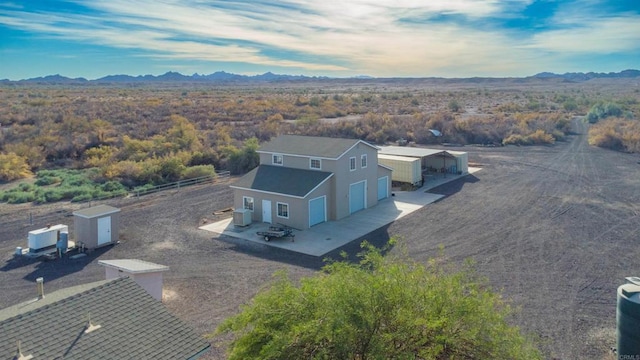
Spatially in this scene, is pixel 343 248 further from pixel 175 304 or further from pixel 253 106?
pixel 253 106

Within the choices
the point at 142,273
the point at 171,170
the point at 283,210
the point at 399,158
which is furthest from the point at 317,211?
the point at 171,170

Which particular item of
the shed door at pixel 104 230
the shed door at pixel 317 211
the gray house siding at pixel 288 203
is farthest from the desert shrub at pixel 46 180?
the shed door at pixel 317 211

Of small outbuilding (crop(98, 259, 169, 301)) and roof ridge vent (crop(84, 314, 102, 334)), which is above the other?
roof ridge vent (crop(84, 314, 102, 334))

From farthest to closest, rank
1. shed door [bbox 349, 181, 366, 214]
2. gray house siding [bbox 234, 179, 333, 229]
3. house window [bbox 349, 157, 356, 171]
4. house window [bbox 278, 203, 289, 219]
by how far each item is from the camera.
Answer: shed door [bbox 349, 181, 366, 214] < house window [bbox 349, 157, 356, 171] < house window [bbox 278, 203, 289, 219] < gray house siding [bbox 234, 179, 333, 229]

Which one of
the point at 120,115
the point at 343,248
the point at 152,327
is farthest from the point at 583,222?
the point at 120,115

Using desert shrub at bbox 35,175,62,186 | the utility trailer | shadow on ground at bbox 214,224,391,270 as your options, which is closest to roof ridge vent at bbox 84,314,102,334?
shadow on ground at bbox 214,224,391,270

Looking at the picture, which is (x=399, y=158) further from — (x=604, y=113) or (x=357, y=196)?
(x=604, y=113)

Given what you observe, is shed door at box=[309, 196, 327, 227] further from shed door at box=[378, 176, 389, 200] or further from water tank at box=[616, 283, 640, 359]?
water tank at box=[616, 283, 640, 359]

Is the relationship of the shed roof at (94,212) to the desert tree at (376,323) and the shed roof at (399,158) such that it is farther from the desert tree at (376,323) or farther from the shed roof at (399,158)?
the shed roof at (399,158)
